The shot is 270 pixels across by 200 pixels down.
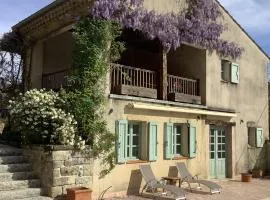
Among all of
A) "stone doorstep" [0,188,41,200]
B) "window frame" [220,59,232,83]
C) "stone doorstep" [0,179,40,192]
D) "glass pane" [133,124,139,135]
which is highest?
"window frame" [220,59,232,83]

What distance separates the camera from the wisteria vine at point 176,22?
41.6 ft

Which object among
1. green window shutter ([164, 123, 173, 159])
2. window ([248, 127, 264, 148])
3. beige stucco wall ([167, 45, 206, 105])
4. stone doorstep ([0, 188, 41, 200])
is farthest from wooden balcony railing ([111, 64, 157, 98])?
window ([248, 127, 264, 148])

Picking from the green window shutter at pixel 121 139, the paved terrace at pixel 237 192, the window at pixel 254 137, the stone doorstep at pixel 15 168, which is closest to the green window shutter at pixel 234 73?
the window at pixel 254 137

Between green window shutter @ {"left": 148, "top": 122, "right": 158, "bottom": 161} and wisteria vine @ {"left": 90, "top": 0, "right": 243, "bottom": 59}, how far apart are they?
2.86 metres

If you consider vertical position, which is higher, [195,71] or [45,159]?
[195,71]

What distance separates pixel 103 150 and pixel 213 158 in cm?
643

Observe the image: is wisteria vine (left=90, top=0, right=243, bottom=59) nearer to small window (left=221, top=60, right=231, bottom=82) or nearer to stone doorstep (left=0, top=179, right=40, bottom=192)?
small window (left=221, top=60, right=231, bottom=82)

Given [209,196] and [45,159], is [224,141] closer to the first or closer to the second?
[209,196]

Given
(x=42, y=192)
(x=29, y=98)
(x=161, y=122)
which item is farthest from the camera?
(x=161, y=122)

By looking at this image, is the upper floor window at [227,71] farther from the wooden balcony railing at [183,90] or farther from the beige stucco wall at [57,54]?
the beige stucco wall at [57,54]

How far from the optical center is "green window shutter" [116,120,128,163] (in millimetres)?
12219

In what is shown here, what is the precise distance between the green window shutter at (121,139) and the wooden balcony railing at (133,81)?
1011 mm

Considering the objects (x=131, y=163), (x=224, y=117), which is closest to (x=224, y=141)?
(x=224, y=117)

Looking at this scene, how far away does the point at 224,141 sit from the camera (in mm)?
17484
